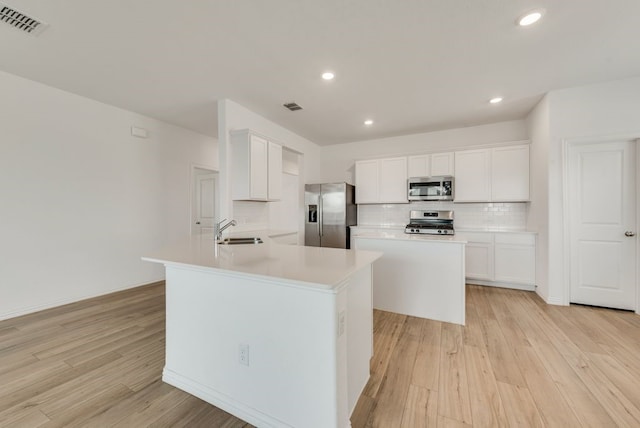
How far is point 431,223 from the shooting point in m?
4.92

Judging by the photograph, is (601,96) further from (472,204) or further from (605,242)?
(472,204)

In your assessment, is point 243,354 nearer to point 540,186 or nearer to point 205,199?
point 540,186

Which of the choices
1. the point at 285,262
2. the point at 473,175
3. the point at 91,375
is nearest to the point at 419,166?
the point at 473,175

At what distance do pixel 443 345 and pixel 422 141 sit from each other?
390 centimetres

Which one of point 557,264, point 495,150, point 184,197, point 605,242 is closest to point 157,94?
point 184,197

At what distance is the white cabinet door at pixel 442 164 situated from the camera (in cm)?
459

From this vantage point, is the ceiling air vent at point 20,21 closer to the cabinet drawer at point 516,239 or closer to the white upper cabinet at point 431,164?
the white upper cabinet at point 431,164

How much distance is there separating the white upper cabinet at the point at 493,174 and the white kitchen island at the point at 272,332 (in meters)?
3.44

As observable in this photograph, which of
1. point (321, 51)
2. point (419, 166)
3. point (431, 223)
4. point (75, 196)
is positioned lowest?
point (431, 223)

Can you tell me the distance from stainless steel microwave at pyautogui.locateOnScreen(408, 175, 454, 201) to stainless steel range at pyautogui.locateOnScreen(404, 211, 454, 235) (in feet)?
1.24

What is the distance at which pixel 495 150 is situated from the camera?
14.0ft

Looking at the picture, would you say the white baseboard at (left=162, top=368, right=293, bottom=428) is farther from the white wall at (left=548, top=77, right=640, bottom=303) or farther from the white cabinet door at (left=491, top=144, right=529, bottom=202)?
the white cabinet door at (left=491, top=144, right=529, bottom=202)

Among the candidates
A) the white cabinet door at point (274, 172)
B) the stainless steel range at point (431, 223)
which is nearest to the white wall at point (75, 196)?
the white cabinet door at point (274, 172)

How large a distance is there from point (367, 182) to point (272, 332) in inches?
165
